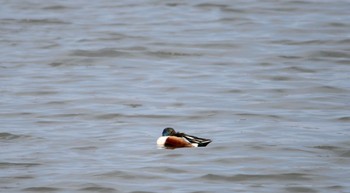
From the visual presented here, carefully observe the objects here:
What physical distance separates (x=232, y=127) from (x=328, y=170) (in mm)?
2290

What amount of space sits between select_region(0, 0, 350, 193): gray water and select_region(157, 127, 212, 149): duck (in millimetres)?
108

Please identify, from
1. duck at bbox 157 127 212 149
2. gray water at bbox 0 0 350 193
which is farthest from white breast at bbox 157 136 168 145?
gray water at bbox 0 0 350 193

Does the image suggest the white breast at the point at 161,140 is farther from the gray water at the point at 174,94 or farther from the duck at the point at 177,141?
the gray water at the point at 174,94

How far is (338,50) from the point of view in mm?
17062

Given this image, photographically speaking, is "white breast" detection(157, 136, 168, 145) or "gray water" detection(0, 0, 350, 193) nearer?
"gray water" detection(0, 0, 350, 193)

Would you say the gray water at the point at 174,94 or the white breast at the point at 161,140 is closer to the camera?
the gray water at the point at 174,94

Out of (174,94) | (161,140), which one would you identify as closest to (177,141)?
(161,140)

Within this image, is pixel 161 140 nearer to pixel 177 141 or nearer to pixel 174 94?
pixel 177 141

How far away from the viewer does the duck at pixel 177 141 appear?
1054 centimetres

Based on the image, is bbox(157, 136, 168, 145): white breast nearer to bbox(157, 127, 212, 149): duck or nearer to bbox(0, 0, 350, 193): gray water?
bbox(157, 127, 212, 149): duck

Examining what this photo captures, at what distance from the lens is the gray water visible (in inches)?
380

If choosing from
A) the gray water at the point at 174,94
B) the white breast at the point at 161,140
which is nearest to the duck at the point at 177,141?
the white breast at the point at 161,140

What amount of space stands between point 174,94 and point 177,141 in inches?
140

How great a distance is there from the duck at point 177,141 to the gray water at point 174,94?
11cm
